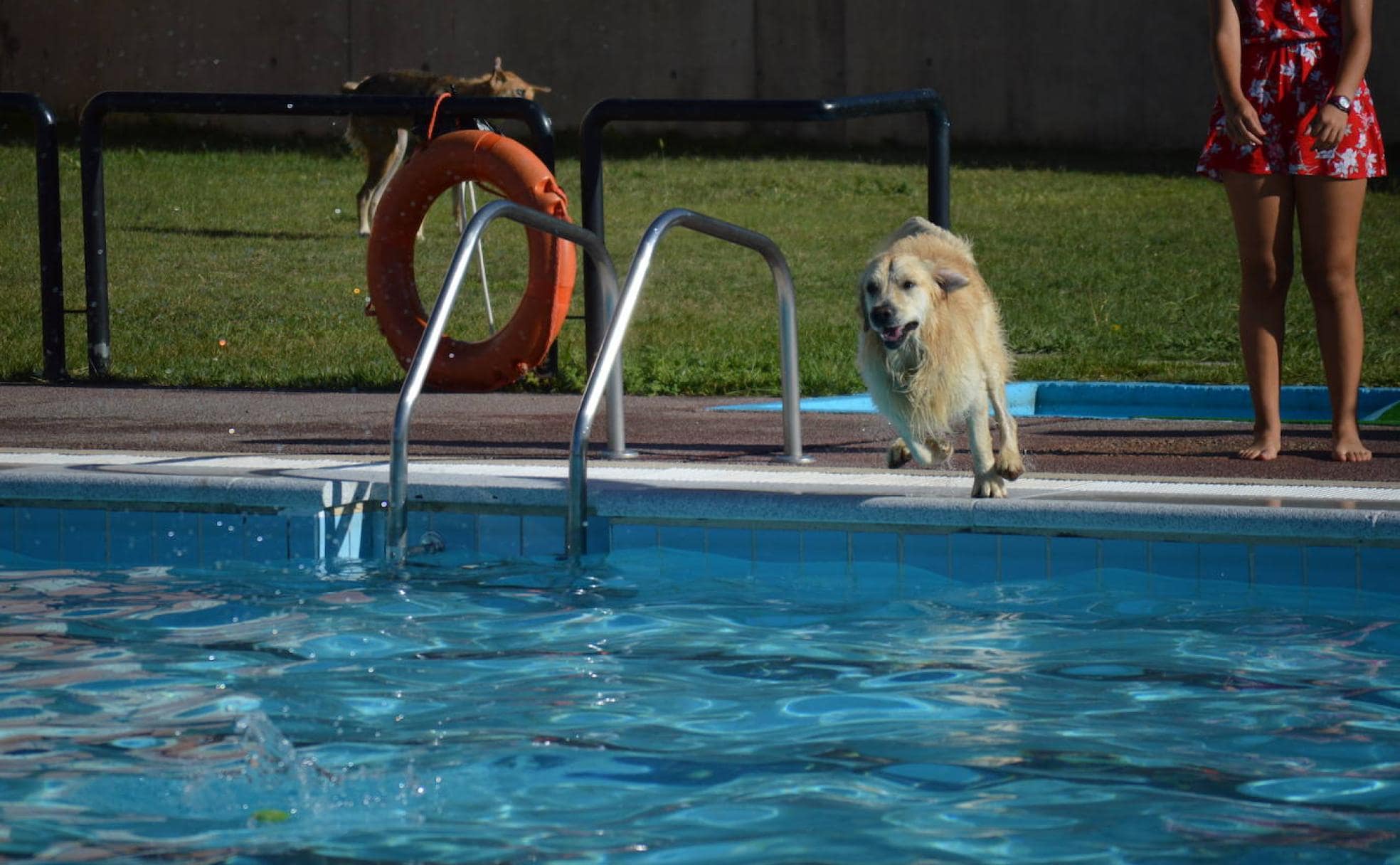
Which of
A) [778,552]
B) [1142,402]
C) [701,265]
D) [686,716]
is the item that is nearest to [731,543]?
[778,552]

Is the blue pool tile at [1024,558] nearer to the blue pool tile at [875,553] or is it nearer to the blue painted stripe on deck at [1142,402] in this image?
the blue pool tile at [875,553]

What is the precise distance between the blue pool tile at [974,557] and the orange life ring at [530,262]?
2.57 meters

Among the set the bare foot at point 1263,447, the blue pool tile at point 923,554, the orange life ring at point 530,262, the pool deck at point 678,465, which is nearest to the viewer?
the pool deck at point 678,465

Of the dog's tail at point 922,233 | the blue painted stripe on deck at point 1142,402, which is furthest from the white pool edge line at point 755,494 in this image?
the blue painted stripe on deck at point 1142,402

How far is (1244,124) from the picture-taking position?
5.75m

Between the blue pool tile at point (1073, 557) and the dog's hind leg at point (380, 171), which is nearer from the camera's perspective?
the blue pool tile at point (1073, 557)

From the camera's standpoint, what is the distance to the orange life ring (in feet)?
23.9

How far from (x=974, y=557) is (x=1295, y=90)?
75.1 inches

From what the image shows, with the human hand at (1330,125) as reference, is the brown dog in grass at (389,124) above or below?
above

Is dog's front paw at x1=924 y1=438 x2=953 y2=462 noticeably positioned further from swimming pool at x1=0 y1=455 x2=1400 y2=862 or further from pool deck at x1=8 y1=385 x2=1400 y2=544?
swimming pool at x1=0 y1=455 x2=1400 y2=862

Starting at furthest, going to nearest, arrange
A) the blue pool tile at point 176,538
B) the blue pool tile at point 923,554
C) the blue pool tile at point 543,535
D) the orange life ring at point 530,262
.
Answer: the orange life ring at point 530,262 < the blue pool tile at point 176,538 < the blue pool tile at point 543,535 < the blue pool tile at point 923,554

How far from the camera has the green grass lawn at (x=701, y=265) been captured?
8.80 meters

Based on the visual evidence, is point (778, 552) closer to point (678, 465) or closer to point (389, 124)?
point (678, 465)

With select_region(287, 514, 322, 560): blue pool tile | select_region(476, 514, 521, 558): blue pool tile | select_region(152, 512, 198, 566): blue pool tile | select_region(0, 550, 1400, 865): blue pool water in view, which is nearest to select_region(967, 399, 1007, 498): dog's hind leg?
select_region(0, 550, 1400, 865): blue pool water
